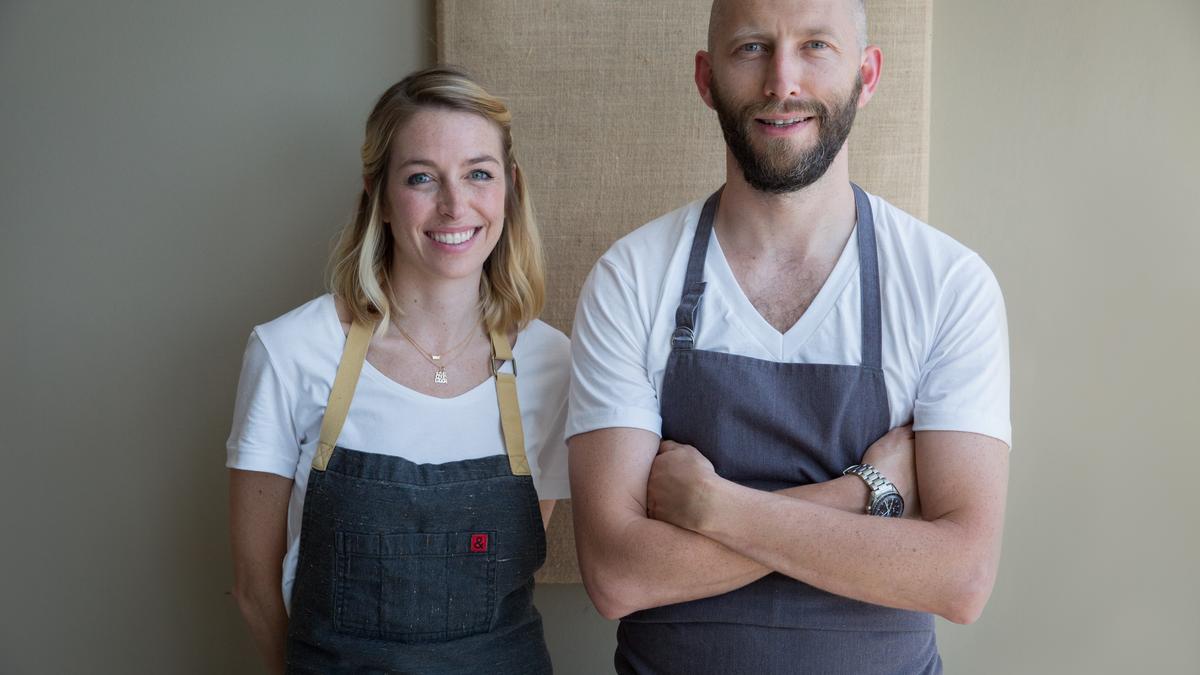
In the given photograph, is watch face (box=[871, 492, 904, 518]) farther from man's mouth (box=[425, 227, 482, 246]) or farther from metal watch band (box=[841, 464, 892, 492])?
man's mouth (box=[425, 227, 482, 246])

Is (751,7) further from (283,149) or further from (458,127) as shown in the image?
(283,149)

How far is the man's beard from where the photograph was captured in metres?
1.52

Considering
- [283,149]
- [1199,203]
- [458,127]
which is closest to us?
[458,127]

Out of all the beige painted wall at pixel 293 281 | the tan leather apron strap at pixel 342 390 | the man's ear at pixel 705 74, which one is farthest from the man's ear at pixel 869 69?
the tan leather apron strap at pixel 342 390

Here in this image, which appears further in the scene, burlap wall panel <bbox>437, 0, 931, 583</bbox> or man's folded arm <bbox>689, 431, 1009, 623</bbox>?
burlap wall panel <bbox>437, 0, 931, 583</bbox>

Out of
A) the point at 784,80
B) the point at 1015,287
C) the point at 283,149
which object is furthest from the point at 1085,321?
the point at 283,149

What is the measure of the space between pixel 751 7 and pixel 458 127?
57cm

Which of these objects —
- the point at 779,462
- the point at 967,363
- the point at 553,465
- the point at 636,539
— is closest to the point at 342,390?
the point at 553,465

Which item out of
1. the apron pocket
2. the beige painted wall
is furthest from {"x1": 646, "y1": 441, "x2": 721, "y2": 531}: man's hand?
the beige painted wall

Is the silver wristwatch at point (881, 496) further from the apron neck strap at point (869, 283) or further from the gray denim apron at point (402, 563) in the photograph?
the gray denim apron at point (402, 563)

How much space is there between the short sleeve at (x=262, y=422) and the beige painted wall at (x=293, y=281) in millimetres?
502

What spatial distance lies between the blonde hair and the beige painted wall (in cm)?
35

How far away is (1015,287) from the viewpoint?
2.01 meters

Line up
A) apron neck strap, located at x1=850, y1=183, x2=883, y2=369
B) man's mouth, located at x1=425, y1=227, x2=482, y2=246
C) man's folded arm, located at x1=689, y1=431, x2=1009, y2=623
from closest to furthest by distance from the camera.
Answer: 1. man's folded arm, located at x1=689, y1=431, x2=1009, y2=623
2. apron neck strap, located at x1=850, y1=183, x2=883, y2=369
3. man's mouth, located at x1=425, y1=227, x2=482, y2=246
